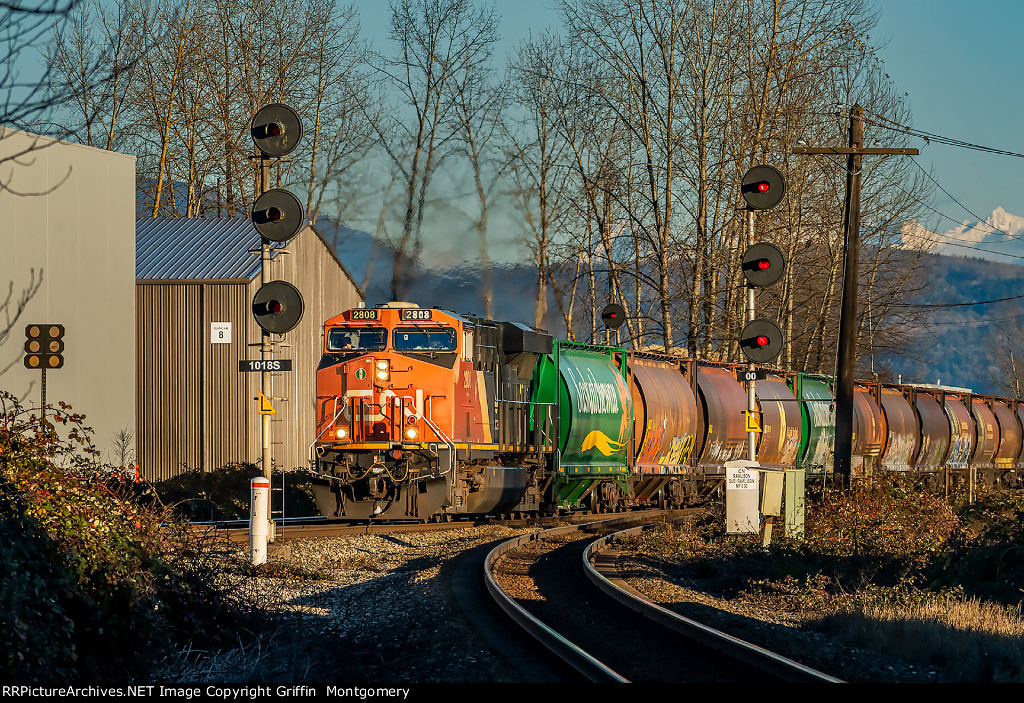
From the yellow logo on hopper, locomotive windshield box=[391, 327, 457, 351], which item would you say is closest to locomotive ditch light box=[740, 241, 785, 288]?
locomotive windshield box=[391, 327, 457, 351]

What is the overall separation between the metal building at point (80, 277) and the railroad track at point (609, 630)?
542 inches

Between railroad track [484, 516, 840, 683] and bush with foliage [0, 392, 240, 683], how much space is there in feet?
10.0

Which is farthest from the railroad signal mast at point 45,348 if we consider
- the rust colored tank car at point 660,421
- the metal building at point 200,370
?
the rust colored tank car at point 660,421

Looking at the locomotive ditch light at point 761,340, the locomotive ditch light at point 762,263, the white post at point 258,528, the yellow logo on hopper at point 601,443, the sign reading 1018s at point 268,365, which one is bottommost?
the white post at point 258,528

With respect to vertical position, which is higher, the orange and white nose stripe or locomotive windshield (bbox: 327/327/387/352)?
locomotive windshield (bbox: 327/327/387/352)

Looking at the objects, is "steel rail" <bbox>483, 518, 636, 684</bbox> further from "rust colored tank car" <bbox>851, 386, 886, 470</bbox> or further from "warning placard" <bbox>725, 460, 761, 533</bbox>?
"rust colored tank car" <bbox>851, 386, 886, 470</bbox>

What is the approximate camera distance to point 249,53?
46.1 m

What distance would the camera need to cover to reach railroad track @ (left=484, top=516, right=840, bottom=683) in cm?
852

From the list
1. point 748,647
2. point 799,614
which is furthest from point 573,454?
point 748,647

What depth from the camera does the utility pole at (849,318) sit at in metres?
22.5

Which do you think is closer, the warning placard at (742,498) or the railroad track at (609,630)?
the railroad track at (609,630)

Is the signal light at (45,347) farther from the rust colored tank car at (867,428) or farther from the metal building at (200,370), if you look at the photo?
the rust colored tank car at (867,428)

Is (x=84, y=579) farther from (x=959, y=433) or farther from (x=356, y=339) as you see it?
(x=959, y=433)

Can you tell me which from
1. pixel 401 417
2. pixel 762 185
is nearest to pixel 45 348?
pixel 401 417
